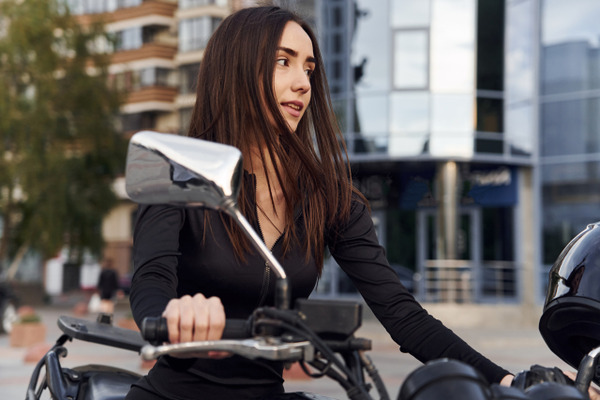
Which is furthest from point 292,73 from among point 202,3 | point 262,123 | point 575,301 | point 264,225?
point 202,3


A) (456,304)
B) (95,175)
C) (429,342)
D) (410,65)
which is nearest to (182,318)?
(429,342)

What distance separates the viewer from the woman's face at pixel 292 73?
2162 mm

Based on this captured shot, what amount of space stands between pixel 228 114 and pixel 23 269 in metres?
49.9

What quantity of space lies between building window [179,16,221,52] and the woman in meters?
46.6

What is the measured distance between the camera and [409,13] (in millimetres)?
22984

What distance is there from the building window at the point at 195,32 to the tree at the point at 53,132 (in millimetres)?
14646

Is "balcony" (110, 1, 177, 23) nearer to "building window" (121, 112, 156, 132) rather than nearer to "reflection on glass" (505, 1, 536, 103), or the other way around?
"building window" (121, 112, 156, 132)

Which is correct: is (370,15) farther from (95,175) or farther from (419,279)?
(95,175)

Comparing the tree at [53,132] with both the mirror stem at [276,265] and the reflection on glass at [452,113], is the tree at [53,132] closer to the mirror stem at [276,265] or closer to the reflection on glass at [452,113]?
the reflection on glass at [452,113]

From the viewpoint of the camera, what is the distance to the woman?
2080 millimetres

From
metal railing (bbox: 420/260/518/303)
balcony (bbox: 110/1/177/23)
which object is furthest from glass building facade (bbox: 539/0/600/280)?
balcony (bbox: 110/1/177/23)

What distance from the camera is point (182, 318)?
151 cm

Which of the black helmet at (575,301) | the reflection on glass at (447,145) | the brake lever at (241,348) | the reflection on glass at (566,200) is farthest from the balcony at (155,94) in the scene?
the brake lever at (241,348)

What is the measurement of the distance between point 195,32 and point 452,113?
28.1 metres
